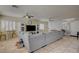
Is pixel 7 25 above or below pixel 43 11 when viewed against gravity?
below

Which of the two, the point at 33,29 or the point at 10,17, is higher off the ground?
the point at 10,17

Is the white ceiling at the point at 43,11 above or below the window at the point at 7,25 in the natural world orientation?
above

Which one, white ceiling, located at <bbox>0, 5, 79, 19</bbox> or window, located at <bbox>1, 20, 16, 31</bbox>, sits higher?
white ceiling, located at <bbox>0, 5, 79, 19</bbox>

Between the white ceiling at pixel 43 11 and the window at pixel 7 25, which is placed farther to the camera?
the window at pixel 7 25

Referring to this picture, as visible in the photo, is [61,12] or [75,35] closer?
[61,12]

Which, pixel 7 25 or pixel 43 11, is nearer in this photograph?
pixel 43 11

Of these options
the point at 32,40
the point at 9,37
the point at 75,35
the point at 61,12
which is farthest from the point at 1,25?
the point at 75,35

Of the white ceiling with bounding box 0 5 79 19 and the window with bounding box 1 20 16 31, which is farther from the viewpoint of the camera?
the window with bounding box 1 20 16 31
